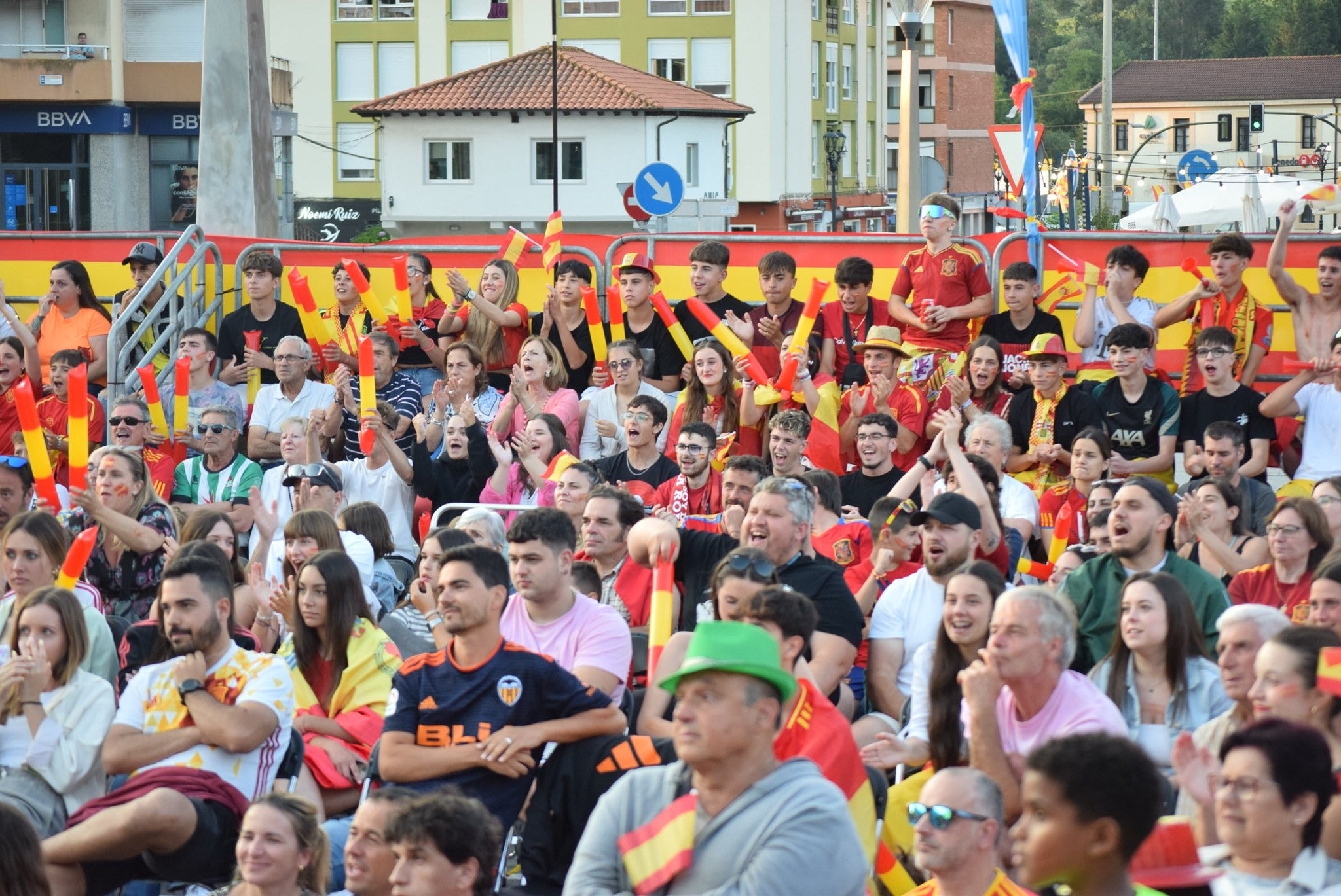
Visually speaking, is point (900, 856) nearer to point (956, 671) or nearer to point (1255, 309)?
point (956, 671)

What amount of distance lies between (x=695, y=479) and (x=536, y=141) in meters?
42.1

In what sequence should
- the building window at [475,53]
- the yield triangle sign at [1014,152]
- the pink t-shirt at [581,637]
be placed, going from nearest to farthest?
the pink t-shirt at [581,637], the yield triangle sign at [1014,152], the building window at [475,53]

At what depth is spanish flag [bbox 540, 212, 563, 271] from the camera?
1080cm

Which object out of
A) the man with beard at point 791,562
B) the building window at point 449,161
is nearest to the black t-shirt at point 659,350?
the man with beard at point 791,562

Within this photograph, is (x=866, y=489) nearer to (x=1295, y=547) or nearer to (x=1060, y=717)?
(x=1295, y=547)

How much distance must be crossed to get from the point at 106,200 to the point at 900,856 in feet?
128

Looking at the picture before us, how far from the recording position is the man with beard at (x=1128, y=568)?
21.3 feet

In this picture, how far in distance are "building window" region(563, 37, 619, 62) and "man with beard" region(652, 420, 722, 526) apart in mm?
49464

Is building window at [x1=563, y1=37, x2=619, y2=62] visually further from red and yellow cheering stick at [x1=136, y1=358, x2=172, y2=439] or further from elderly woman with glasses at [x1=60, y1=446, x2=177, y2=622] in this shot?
elderly woman with glasses at [x1=60, y1=446, x2=177, y2=622]

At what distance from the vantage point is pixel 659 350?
1038cm

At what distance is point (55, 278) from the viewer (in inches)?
445

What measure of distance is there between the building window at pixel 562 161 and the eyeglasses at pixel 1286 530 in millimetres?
42953

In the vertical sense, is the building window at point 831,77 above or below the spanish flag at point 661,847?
above

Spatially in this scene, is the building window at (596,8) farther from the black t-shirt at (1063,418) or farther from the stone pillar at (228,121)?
the black t-shirt at (1063,418)
